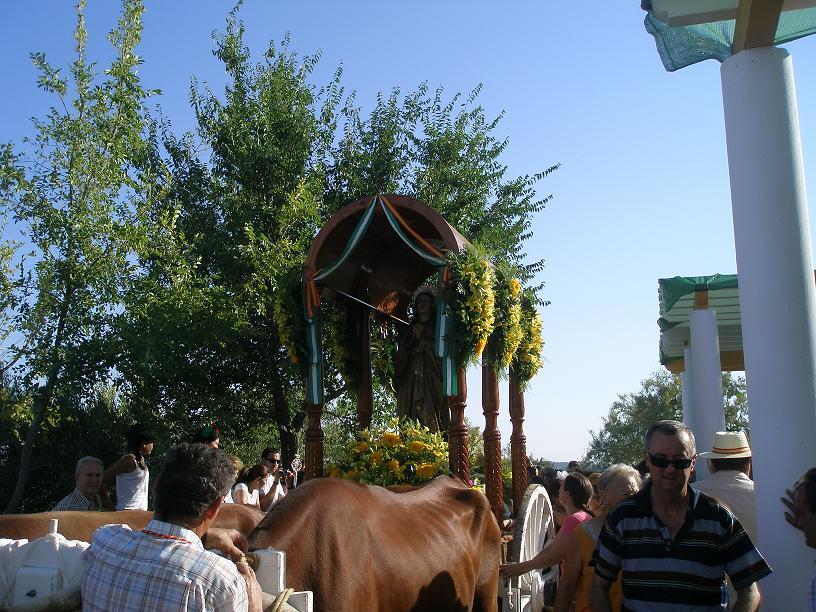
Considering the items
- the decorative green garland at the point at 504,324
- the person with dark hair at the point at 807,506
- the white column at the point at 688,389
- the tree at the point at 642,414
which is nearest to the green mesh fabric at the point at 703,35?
the person with dark hair at the point at 807,506

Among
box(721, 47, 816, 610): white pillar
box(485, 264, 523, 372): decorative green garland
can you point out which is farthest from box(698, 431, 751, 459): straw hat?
box(485, 264, 523, 372): decorative green garland

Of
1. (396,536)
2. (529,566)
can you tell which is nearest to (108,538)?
(396,536)

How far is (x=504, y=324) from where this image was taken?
7.74 metres

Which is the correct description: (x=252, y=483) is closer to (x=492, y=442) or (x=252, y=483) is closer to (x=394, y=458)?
(x=394, y=458)

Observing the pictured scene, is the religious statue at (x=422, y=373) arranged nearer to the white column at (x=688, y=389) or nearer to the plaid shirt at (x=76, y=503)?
the plaid shirt at (x=76, y=503)

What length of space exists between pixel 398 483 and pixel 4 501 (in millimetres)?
9814

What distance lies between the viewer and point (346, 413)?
16.8 m

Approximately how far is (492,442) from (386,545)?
11.3ft

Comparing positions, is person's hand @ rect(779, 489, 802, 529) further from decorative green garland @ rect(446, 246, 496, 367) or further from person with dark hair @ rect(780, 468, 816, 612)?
decorative green garland @ rect(446, 246, 496, 367)

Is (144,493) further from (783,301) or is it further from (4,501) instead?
(4,501)

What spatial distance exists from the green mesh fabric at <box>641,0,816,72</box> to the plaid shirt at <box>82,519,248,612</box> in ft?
12.4

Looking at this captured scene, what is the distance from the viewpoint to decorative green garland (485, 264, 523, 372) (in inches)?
305

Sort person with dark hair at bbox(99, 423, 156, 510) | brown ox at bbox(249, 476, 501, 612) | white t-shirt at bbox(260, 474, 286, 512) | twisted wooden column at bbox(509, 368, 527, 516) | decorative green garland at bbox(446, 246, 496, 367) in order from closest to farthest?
1. brown ox at bbox(249, 476, 501, 612)
2. person with dark hair at bbox(99, 423, 156, 510)
3. decorative green garland at bbox(446, 246, 496, 367)
4. twisted wooden column at bbox(509, 368, 527, 516)
5. white t-shirt at bbox(260, 474, 286, 512)

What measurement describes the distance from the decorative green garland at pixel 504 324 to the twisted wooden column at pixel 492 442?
7.3 inches
